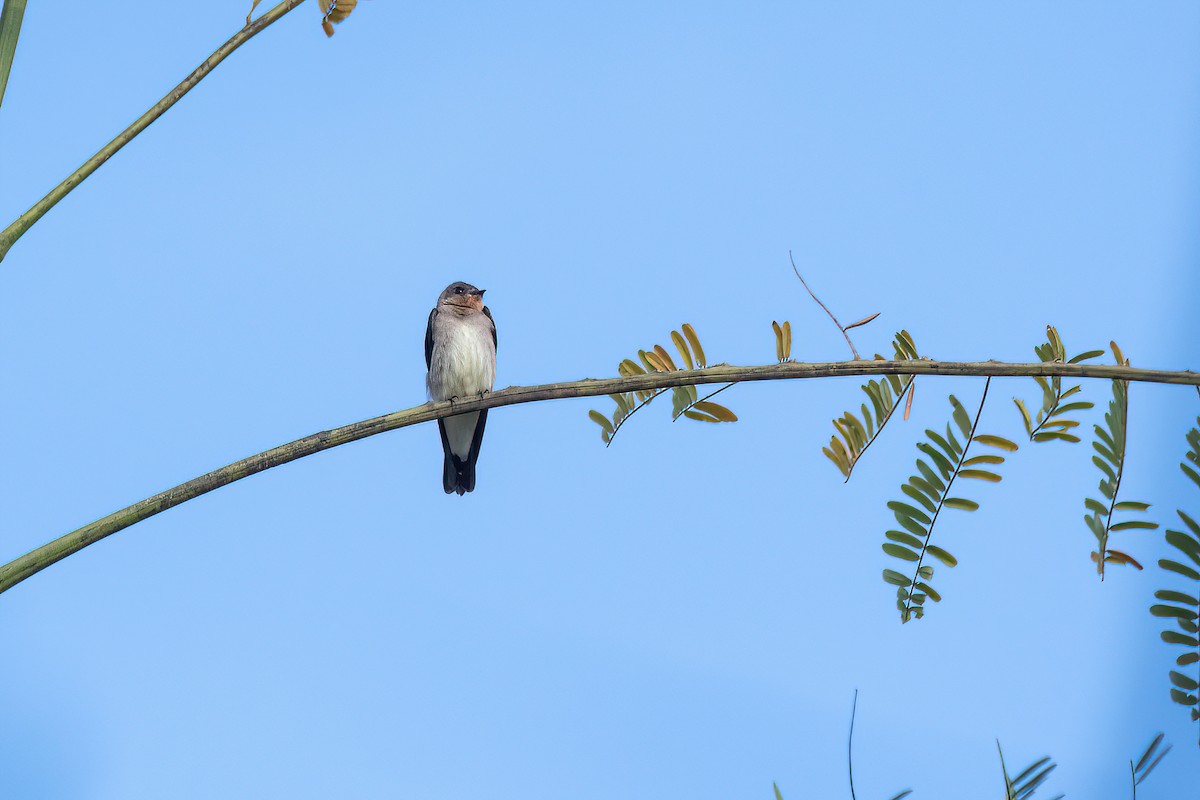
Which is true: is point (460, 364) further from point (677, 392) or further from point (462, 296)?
point (677, 392)

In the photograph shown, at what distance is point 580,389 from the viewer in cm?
181

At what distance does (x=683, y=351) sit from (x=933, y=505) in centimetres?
53

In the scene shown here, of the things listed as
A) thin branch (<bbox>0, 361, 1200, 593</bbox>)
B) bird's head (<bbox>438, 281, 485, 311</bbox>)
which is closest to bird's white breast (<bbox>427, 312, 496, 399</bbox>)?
bird's head (<bbox>438, 281, 485, 311</bbox>)

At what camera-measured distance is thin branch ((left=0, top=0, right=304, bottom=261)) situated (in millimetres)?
1835

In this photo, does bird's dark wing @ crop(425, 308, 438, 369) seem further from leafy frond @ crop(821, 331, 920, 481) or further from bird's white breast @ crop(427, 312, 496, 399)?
leafy frond @ crop(821, 331, 920, 481)

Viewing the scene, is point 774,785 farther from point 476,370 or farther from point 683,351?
point 476,370

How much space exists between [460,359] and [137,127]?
15.3 ft

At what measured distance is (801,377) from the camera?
173cm

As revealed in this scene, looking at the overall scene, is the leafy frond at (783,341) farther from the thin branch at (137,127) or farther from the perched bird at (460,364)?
the perched bird at (460,364)

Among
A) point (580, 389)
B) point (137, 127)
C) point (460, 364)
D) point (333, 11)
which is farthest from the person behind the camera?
point (460, 364)

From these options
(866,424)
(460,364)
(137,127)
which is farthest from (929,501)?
(460,364)

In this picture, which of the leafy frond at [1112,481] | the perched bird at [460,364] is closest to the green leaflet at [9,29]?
the leafy frond at [1112,481]

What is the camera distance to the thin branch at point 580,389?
1.65m

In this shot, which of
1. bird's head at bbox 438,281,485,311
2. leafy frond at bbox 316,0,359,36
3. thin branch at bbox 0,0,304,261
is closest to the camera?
thin branch at bbox 0,0,304,261
